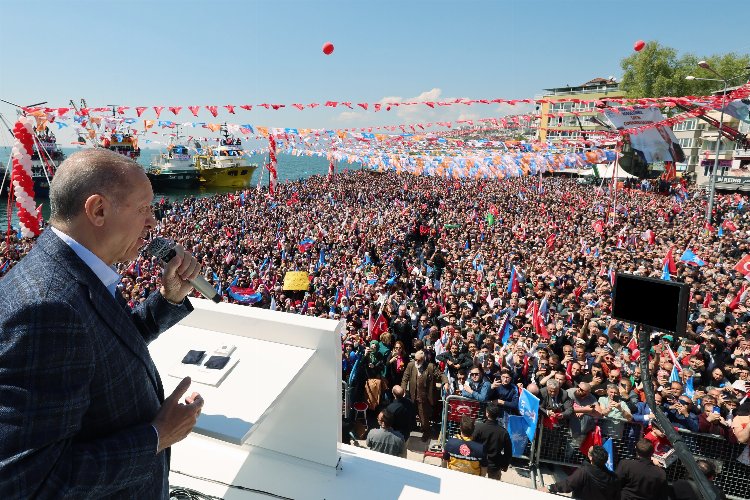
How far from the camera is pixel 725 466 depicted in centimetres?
443

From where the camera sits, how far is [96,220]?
1156mm

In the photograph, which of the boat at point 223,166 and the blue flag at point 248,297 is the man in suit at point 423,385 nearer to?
the blue flag at point 248,297

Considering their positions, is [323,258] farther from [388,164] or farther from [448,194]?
[448,194]

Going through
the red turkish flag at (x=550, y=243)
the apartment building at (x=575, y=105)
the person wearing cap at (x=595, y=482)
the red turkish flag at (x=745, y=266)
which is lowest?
the person wearing cap at (x=595, y=482)

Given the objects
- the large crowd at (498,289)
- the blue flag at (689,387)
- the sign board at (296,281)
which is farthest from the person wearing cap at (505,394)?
the sign board at (296,281)

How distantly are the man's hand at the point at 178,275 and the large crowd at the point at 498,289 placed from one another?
971 mm

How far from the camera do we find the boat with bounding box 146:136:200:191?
51.9m

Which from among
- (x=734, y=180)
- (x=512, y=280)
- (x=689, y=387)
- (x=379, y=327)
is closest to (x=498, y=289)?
(x=512, y=280)

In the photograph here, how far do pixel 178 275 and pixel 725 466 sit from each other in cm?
553

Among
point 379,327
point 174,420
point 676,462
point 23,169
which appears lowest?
point 379,327

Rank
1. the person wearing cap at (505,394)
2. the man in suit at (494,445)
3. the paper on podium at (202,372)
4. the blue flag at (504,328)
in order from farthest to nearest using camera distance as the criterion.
Answer: 1. the blue flag at (504,328)
2. the person wearing cap at (505,394)
3. the man in suit at (494,445)
4. the paper on podium at (202,372)

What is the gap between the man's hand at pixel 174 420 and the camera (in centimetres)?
123

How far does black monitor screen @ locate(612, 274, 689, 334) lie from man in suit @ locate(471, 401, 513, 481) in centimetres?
275

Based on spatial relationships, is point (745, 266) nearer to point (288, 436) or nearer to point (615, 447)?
point (615, 447)
